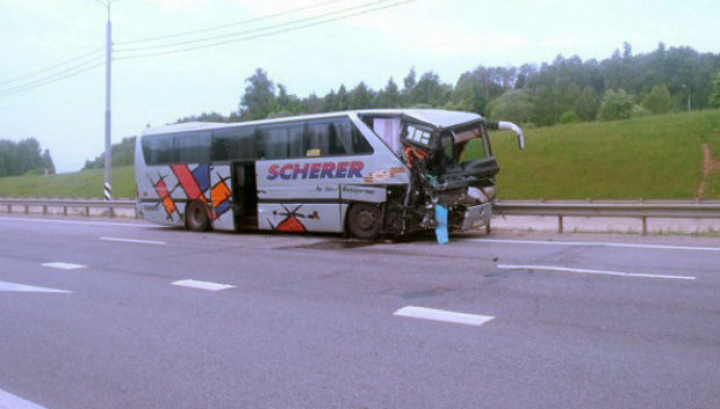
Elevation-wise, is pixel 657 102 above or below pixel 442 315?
above

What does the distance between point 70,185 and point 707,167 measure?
54.1m

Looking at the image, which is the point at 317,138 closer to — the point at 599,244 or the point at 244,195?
the point at 244,195

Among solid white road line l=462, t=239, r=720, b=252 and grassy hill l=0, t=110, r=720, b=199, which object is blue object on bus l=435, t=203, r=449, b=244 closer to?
solid white road line l=462, t=239, r=720, b=252

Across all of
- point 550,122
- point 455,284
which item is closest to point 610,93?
point 550,122

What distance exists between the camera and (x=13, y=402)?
468 centimetres

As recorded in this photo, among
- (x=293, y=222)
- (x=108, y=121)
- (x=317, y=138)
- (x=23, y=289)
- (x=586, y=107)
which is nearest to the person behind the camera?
(x=23, y=289)

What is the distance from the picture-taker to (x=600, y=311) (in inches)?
267

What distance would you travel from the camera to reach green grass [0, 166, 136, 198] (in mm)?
54250

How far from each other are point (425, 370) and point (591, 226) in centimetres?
1485

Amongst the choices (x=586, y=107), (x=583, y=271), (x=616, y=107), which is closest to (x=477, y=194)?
(x=583, y=271)

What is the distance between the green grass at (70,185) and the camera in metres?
54.2

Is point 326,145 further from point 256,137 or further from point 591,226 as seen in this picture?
point 591,226

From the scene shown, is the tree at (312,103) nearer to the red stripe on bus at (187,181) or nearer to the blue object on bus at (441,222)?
the red stripe on bus at (187,181)

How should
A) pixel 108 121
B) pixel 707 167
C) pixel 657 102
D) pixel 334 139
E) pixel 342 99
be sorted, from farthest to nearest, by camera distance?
1. pixel 342 99
2. pixel 657 102
3. pixel 707 167
4. pixel 108 121
5. pixel 334 139
